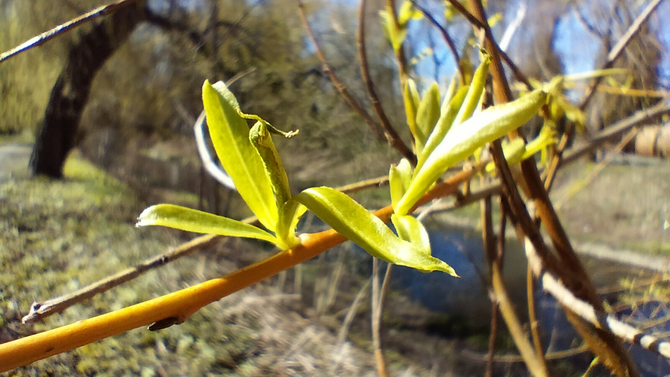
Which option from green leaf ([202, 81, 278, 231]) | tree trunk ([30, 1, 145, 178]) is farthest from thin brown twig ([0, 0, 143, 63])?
tree trunk ([30, 1, 145, 178])

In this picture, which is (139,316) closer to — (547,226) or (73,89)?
(547,226)

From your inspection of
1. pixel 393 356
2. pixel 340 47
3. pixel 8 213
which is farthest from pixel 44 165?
pixel 393 356

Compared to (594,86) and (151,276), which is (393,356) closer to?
(151,276)

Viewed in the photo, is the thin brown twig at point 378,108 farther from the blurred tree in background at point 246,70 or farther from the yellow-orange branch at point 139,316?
the blurred tree in background at point 246,70

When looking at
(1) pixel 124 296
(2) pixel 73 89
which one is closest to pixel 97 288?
(1) pixel 124 296

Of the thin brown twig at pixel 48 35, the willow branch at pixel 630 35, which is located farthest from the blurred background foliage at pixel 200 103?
the thin brown twig at pixel 48 35

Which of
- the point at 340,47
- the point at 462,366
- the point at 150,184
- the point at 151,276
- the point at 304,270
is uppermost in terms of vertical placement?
the point at 340,47

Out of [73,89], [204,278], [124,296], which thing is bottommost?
[204,278]
